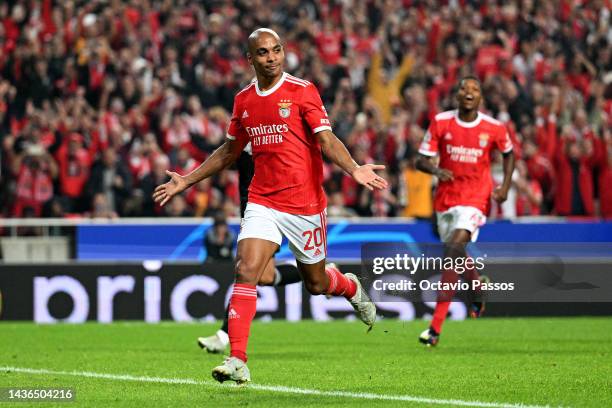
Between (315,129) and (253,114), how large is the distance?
47 cm

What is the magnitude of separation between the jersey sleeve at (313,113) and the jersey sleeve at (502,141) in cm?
454

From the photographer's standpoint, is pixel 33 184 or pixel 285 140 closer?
pixel 285 140

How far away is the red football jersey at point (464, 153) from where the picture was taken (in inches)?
508

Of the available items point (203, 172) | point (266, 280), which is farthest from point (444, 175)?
point (203, 172)

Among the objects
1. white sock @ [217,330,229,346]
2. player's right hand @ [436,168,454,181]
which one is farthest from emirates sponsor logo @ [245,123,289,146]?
player's right hand @ [436,168,454,181]

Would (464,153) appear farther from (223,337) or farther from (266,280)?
(223,337)

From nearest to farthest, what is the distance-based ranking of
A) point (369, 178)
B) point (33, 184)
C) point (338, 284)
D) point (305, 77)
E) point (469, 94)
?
point (369, 178), point (338, 284), point (469, 94), point (33, 184), point (305, 77)

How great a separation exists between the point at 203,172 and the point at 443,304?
408cm

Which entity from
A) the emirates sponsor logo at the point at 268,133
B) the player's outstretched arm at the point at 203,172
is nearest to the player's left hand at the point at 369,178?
the emirates sponsor logo at the point at 268,133

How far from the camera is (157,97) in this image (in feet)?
70.4

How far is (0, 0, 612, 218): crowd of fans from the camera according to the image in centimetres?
1988

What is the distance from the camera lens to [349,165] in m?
8.41

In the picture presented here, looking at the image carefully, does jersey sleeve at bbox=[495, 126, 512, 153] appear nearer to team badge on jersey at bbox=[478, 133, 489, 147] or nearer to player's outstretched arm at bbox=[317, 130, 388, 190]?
team badge on jersey at bbox=[478, 133, 489, 147]

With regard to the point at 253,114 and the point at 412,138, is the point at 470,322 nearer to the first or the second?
the point at 412,138
